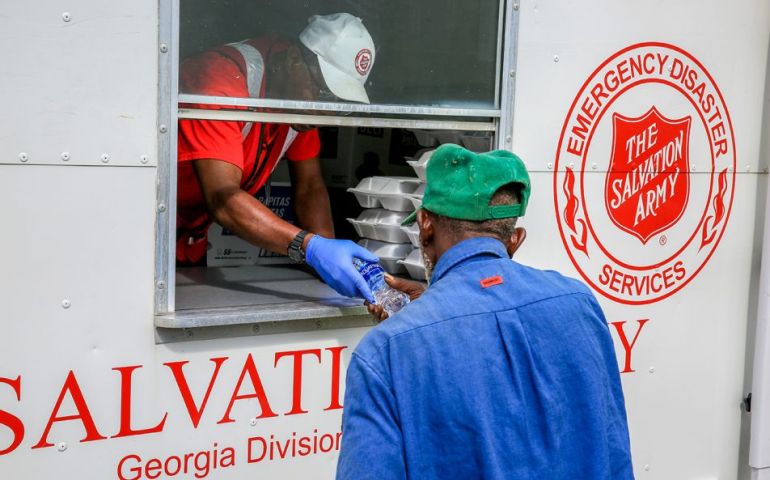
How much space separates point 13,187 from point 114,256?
28cm

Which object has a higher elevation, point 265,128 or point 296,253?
point 265,128

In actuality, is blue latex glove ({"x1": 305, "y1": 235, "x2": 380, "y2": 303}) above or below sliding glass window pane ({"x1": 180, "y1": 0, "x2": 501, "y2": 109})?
below

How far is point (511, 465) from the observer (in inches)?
63.0

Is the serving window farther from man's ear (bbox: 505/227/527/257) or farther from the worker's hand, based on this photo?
man's ear (bbox: 505/227/527/257)

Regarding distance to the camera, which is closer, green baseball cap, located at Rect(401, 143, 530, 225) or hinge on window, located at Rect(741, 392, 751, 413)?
green baseball cap, located at Rect(401, 143, 530, 225)

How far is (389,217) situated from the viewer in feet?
9.80

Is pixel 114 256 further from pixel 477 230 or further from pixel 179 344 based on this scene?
pixel 477 230

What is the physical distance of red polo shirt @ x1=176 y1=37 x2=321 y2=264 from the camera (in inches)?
93.5

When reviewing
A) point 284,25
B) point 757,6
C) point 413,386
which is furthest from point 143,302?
point 757,6

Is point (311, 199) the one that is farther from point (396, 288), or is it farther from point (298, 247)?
point (396, 288)

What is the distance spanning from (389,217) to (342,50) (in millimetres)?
627

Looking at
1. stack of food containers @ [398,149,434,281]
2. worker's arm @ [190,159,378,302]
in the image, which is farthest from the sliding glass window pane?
worker's arm @ [190,159,378,302]

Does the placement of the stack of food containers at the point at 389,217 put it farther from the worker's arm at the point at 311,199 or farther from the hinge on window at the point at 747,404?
the hinge on window at the point at 747,404

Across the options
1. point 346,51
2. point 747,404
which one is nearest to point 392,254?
point 346,51
